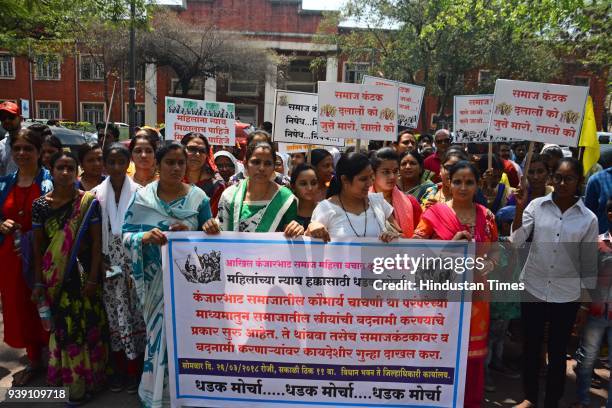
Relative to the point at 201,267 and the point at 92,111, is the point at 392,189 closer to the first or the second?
the point at 201,267

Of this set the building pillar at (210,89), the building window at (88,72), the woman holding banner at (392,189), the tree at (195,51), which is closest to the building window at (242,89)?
the building pillar at (210,89)

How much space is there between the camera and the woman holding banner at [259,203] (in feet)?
10.4

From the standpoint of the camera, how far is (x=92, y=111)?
34594 mm

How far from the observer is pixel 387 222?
3.10m

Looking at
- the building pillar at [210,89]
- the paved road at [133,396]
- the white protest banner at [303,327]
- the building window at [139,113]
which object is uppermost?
the building pillar at [210,89]

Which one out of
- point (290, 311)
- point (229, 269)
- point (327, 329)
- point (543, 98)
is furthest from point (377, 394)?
point (543, 98)

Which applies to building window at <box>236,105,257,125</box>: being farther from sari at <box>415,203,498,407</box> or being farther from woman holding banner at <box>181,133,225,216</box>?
sari at <box>415,203,498,407</box>

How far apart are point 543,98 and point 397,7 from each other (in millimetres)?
18800

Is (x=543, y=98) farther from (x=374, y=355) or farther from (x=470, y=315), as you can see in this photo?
(x=374, y=355)

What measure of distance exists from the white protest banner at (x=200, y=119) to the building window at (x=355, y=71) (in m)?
20.7

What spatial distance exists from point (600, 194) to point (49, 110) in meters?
37.4

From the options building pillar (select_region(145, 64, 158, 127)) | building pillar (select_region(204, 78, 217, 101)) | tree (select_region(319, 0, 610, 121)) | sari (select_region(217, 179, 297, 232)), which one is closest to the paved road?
sari (select_region(217, 179, 297, 232))

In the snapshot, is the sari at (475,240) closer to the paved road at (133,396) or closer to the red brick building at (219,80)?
the paved road at (133,396)

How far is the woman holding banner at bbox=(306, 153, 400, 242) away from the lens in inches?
116
